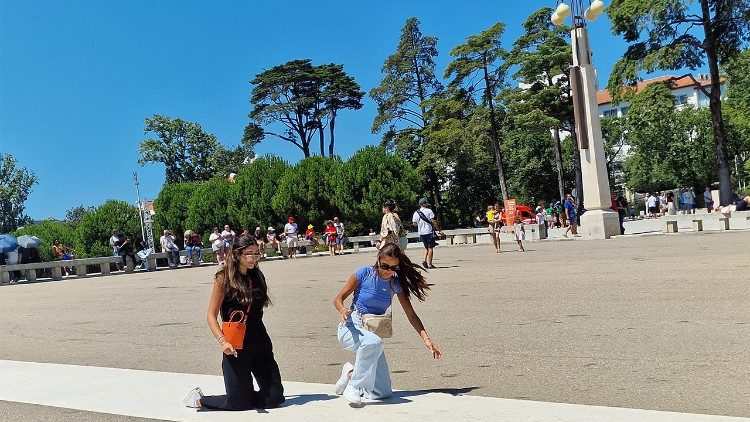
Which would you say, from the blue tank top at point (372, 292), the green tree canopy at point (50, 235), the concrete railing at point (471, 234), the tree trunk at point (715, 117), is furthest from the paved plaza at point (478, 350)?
the green tree canopy at point (50, 235)

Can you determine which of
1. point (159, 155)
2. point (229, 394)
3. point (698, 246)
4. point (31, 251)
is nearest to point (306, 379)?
point (229, 394)

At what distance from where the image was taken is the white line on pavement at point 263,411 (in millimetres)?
5879

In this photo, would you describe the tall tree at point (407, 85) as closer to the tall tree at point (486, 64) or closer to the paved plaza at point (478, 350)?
the tall tree at point (486, 64)

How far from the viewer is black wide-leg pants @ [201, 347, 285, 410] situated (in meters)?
6.43

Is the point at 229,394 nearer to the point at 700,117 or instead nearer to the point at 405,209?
the point at 405,209

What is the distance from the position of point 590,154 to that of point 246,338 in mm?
23616

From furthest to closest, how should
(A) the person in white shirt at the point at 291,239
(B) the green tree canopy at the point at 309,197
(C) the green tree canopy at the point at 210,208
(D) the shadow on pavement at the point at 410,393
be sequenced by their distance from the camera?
(C) the green tree canopy at the point at 210,208
(B) the green tree canopy at the point at 309,197
(A) the person in white shirt at the point at 291,239
(D) the shadow on pavement at the point at 410,393

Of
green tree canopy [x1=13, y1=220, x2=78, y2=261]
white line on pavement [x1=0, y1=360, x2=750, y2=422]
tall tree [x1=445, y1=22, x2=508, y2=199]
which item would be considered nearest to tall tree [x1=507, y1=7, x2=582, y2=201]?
tall tree [x1=445, y1=22, x2=508, y2=199]

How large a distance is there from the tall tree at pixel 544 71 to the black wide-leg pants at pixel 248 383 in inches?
1774

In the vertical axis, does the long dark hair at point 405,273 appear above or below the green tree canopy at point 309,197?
below

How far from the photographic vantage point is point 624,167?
8188 centimetres

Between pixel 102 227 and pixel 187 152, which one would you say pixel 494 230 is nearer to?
pixel 102 227

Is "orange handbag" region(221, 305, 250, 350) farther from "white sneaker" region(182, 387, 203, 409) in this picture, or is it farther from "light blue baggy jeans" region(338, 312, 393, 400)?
"light blue baggy jeans" region(338, 312, 393, 400)

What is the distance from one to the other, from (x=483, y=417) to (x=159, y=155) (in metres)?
79.0
